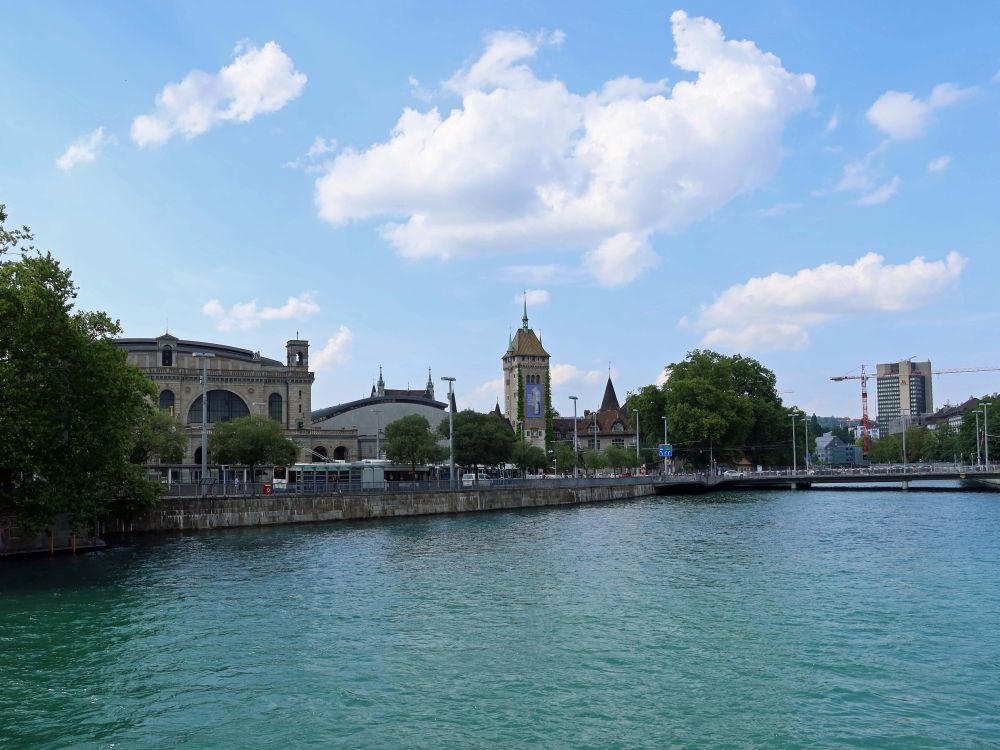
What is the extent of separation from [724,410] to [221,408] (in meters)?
61.9

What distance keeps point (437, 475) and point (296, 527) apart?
32.7m

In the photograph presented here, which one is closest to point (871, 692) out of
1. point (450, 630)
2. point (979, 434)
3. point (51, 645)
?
point (450, 630)

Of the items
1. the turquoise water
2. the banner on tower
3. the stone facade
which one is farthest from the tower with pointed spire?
the turquoise water

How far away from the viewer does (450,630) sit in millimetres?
21141

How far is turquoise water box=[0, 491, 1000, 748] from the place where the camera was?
562 inches

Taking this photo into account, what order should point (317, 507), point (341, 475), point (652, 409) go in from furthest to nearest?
point (652, 409), point (341, 475), point (317, 507)

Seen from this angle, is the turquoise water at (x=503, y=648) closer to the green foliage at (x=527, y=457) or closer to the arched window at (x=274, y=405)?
the arched window at (x=274, y=405)

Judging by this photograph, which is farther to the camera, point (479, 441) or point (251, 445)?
point (479, 441)

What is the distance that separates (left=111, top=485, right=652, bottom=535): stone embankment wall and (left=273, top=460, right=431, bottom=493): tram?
165 centimetres

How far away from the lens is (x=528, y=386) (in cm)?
14138

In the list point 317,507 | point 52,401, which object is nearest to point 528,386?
point 317,507

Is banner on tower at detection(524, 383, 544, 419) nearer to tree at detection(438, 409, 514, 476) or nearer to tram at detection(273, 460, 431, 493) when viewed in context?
tree at detection(438, 409, 514, 476)

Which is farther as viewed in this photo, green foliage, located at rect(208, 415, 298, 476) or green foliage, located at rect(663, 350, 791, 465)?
green foliage, located at rect(663, 350, 791, 465)

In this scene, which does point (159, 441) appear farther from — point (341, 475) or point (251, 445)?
point (341, 475)
